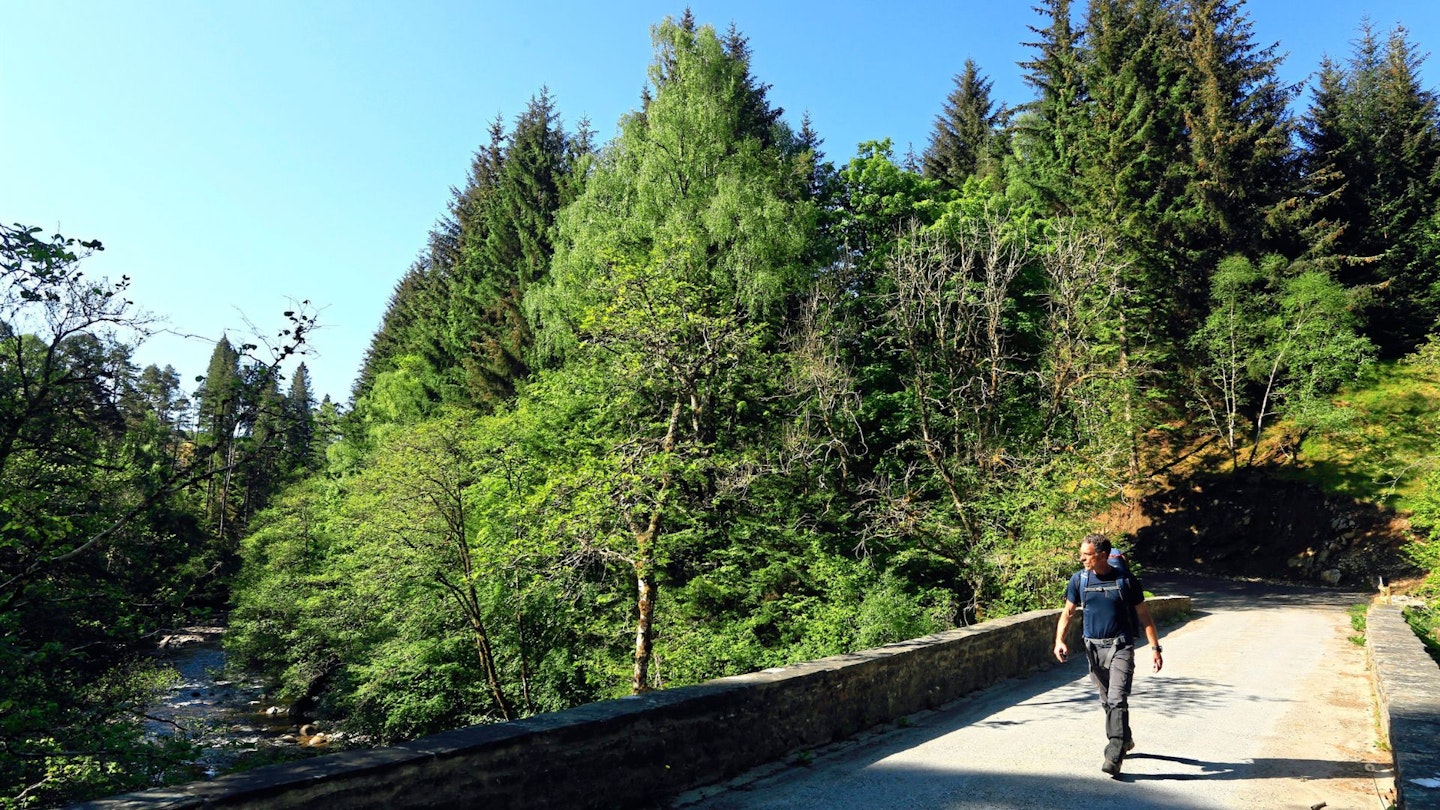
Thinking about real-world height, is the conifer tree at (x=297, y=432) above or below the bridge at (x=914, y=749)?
above

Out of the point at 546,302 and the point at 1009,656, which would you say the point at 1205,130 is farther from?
the point at 1009,656

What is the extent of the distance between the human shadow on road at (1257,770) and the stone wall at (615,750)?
6.59 feet

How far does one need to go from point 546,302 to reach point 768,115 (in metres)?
12.1

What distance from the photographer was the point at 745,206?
1928 cm

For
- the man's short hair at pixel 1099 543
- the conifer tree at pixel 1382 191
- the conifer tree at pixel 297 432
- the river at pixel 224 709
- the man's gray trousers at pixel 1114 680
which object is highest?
the conifer tree at pixel 1382 191

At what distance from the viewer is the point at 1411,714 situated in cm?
485

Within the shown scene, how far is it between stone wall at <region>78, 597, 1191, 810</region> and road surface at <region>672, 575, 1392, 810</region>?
195 mm

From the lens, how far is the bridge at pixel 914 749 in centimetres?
358

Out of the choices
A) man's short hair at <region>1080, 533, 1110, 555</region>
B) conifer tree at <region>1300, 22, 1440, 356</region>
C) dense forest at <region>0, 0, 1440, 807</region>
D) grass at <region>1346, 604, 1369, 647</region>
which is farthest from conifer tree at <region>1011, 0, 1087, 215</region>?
man's short hair at <region>1080, 533, 1110, 555</region>

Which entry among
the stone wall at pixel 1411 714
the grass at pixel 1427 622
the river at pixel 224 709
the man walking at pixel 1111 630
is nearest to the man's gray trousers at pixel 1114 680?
the man walking at pixel 1111 630

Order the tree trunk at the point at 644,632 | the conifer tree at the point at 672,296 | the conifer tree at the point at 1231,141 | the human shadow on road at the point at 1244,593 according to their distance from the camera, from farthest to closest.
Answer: the conifer tree at the point at 1231,141 → the human shadow on road at the point at 1244,593 → the conifer tree at the point at 672,296 → the tree trunk at the point at 644,632

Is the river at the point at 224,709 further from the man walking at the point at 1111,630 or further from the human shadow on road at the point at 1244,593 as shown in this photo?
the human shadow on road at the point at 1244,593

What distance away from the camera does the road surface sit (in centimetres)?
465

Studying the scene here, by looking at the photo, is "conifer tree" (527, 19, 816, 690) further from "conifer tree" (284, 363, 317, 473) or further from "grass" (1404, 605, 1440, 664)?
"grass" (1404, 605, 1440, 664)
